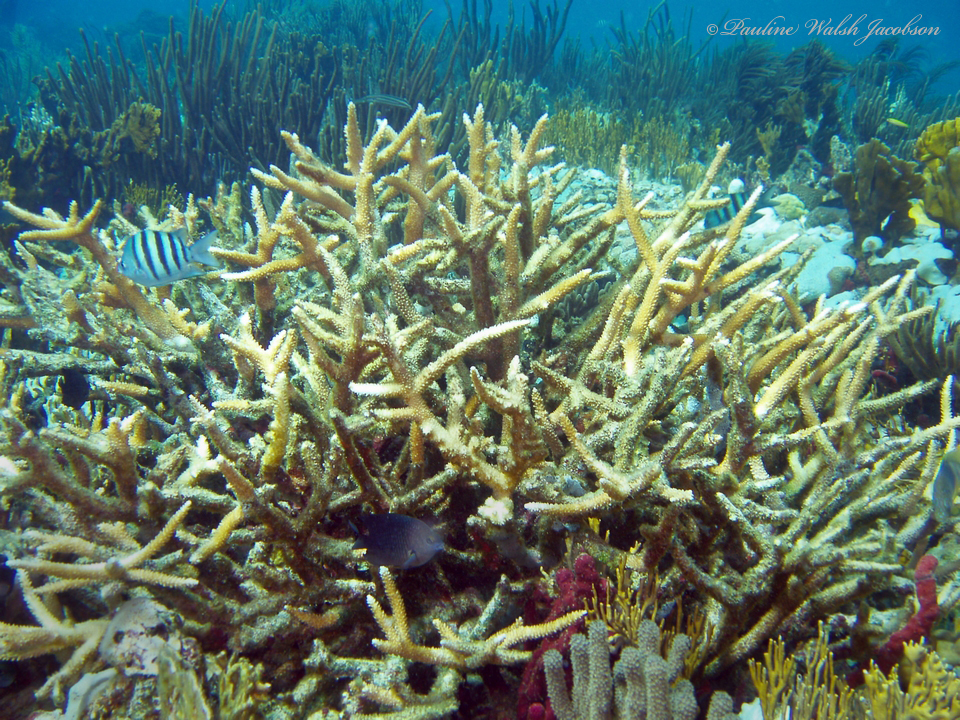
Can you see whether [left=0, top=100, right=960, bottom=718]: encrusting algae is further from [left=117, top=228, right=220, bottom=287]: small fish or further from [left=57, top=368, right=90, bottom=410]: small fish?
[left=57, top=368, right=90, bottom=410]: small fish

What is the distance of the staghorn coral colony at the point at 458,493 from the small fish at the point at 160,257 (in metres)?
0.04

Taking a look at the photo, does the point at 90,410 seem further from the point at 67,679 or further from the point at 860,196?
the point at 860,196

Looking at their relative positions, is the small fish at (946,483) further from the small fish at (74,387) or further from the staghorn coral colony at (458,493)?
the small fish at (74,387)

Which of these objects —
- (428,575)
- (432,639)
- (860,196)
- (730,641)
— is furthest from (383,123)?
(860,196)

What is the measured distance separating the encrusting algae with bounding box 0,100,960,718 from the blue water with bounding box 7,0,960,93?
8164 mm

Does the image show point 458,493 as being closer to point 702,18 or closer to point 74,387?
point 74,387

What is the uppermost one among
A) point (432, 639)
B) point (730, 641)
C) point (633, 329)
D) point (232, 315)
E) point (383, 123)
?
point (383, 123)

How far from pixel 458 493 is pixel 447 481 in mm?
251

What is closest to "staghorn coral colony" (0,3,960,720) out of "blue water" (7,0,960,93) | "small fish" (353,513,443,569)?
"small fish" (353,513,443,569)

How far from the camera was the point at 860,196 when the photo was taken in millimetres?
5215

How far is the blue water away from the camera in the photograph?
55.2 ft

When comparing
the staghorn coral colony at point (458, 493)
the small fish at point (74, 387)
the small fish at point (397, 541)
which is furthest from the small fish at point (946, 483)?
the small fish at point (74, 387)

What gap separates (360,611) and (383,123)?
256 centimetres

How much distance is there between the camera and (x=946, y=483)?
5.92 ft
